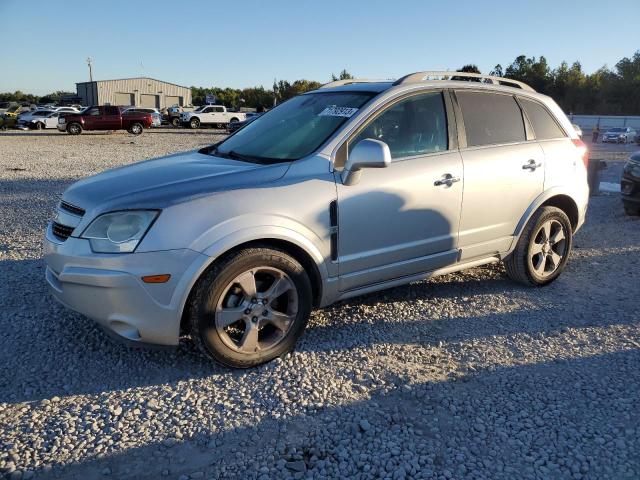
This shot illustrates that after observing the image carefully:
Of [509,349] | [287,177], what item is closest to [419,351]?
[509,349]

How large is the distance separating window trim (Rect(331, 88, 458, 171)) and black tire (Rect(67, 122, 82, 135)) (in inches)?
1233

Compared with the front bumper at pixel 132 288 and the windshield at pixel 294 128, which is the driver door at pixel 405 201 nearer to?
the windshield at pixel 294 128

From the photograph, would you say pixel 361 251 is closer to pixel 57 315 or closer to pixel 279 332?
pixel 279 332

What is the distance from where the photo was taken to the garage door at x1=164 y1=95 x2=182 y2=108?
72938 millimetres

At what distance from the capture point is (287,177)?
3301mm

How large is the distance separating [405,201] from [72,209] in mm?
2187

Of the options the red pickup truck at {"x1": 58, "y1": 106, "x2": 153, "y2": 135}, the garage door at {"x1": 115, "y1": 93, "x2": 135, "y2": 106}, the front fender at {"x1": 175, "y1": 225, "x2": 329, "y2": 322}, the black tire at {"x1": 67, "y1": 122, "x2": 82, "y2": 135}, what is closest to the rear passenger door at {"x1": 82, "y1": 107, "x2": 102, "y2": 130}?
the red pickup truck at {"x1": 58, "y1": 106, "x2": 153, "y2": 135}

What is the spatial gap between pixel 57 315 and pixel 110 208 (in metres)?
1.49

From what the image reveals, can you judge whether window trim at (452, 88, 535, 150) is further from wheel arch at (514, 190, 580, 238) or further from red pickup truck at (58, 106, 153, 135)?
red pickup truck at (58, 106, 153, 135)

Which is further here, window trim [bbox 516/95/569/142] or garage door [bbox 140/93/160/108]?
garage door [bbox 140/93/160/108]

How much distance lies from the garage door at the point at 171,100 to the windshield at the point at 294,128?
73.6 m

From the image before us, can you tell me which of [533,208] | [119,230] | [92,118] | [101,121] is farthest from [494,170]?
[92,118]

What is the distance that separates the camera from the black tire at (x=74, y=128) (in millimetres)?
30688

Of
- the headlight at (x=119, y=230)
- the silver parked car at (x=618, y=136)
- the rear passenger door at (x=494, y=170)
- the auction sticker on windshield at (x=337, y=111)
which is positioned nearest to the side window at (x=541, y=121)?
the rear passenger door at (x=494, y=170)
